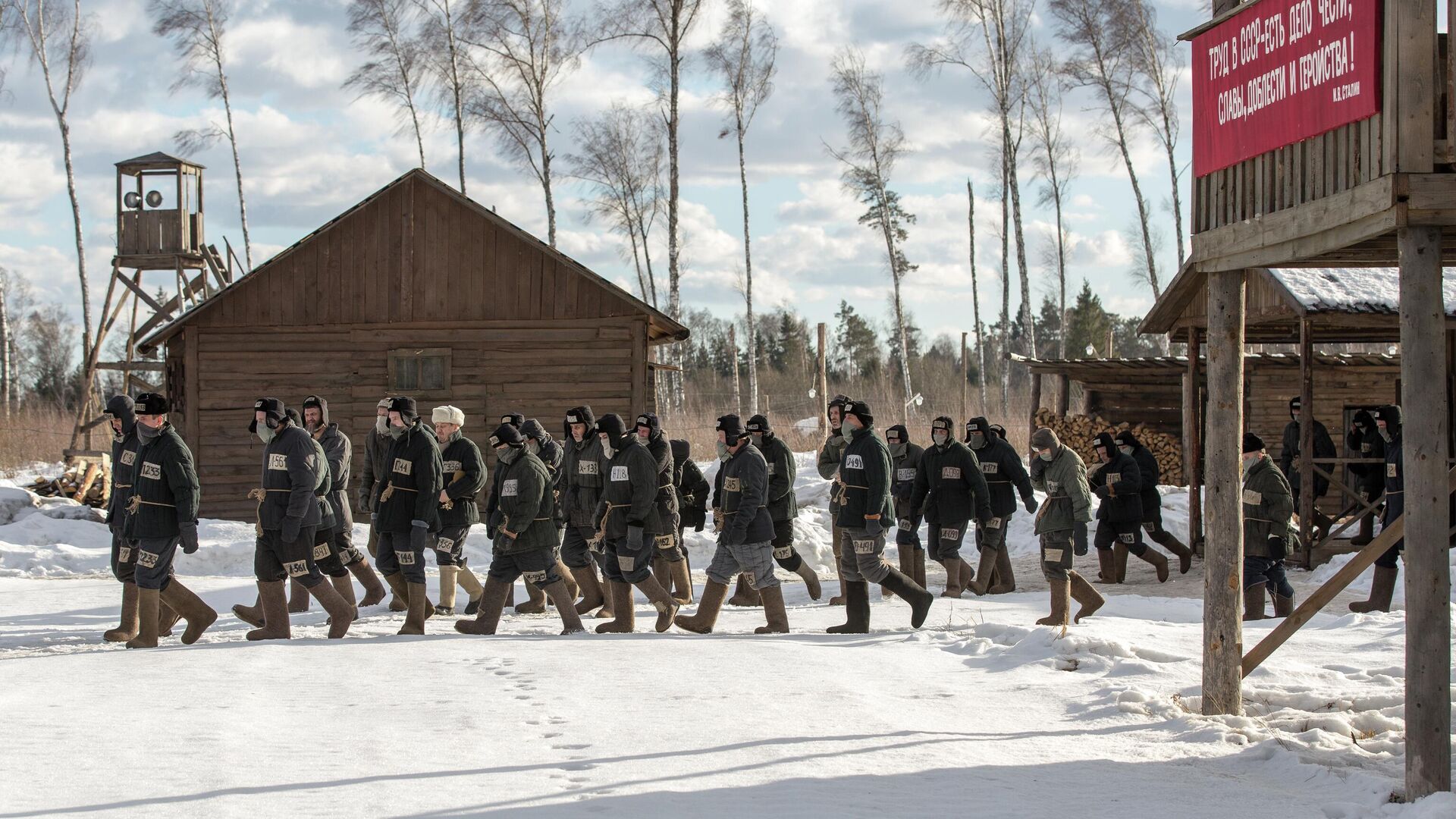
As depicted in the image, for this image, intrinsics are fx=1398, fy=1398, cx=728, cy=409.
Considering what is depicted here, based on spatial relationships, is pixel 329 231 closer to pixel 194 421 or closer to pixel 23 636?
pixel 194 421

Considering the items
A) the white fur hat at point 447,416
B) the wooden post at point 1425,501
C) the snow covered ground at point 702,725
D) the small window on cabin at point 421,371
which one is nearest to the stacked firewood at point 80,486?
the small window on cabin at point 421,371

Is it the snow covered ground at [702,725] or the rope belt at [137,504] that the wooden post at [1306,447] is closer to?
the snow covered ground at [702,725]

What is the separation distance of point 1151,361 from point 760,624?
1499 centimetres

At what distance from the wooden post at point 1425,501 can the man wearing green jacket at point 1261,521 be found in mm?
4817

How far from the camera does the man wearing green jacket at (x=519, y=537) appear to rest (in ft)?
34.5

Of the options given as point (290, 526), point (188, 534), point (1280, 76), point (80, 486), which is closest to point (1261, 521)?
point (1280, 76)

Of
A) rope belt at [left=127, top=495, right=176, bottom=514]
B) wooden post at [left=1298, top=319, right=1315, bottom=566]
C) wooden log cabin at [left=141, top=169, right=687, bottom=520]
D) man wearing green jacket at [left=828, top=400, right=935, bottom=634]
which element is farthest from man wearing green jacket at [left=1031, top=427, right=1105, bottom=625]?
wooden log cabin at [left=141, top=169, right=687, bottom=520]

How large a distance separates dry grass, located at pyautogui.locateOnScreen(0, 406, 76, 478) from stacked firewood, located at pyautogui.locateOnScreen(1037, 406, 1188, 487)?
21.0 metres

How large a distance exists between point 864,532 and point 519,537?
8.63ft

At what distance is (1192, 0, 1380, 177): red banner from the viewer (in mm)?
6848

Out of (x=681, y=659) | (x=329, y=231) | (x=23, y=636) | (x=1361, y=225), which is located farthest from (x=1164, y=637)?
(x=329, y=231)

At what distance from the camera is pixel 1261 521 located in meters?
11.2

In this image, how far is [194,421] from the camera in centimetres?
2086

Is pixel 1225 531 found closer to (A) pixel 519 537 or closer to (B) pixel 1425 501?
(B) pixel 1425 501
